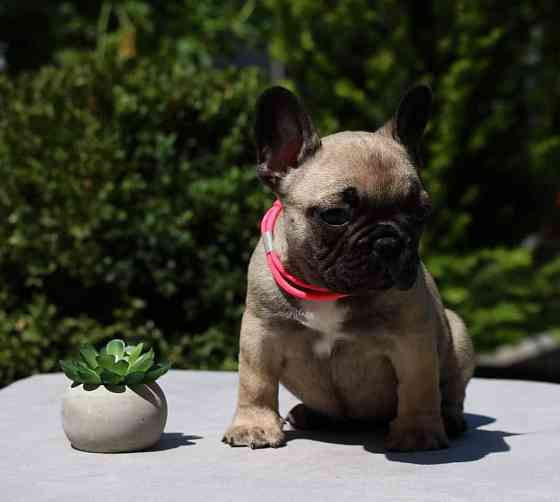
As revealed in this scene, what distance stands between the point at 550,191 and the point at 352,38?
6.98ft

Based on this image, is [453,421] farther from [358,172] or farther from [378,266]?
[358,172]

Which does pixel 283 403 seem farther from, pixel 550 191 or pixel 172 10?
pixel 172 10

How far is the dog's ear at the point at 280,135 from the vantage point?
3984 mm

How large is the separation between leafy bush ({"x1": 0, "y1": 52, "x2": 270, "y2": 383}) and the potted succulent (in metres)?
2.39

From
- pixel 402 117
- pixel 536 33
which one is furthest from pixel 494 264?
pixel 402 117

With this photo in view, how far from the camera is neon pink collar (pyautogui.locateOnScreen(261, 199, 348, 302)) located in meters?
3.92

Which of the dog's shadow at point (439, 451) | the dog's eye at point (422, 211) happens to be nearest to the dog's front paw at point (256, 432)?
the dog's shadow at point (439, 451)

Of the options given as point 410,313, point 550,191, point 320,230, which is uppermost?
point 550,191

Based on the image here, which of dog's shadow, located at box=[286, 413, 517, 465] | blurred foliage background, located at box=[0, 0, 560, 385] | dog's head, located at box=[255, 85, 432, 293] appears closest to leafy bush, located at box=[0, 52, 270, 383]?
blurred foliage background, located at box=[0, 0, 560, 385]

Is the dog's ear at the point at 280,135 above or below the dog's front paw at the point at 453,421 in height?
above

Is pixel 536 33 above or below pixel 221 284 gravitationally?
above

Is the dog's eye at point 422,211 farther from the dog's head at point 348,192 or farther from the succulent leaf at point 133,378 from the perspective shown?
the succulent leaf at point 133,378

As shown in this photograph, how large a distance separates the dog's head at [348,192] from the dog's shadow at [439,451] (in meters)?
0.65

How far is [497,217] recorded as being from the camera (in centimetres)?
897
